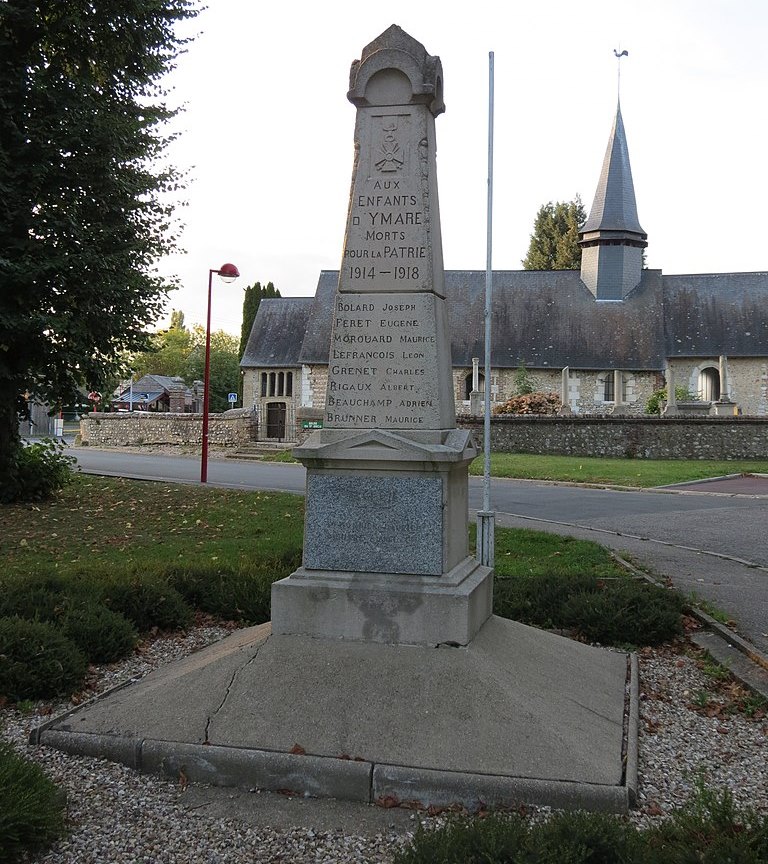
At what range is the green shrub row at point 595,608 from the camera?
6.47 metres

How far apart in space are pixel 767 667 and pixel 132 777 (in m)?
4.17

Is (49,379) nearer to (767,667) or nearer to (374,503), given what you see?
(374,503)

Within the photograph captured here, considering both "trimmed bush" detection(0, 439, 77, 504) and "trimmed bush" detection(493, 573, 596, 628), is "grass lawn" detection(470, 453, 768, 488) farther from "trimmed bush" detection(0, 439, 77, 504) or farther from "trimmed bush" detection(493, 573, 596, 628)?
"trimmed bush" detection(493, 573, 596, 628)

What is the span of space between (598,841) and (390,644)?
1973 millimetres

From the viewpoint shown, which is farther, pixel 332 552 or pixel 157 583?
pixel 157 583

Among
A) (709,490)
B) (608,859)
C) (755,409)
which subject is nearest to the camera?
(608,859)

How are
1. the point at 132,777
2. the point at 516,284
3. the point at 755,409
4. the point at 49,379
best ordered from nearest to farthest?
the point at 132,777 → the point at 49,379 → the point at 755,409 → the point at 516,284

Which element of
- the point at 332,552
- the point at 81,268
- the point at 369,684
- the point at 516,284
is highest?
the point at 516,284

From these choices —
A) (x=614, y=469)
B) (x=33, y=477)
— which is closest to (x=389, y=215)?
(x=33, y=477)

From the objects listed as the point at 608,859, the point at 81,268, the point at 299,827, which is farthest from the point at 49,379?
the point at 608,859

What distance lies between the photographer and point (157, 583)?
693 centimetres

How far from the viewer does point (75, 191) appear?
12.9 m

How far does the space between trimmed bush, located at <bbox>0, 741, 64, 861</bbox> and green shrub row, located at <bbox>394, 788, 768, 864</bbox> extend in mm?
1420

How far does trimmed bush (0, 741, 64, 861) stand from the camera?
317 centimetres
